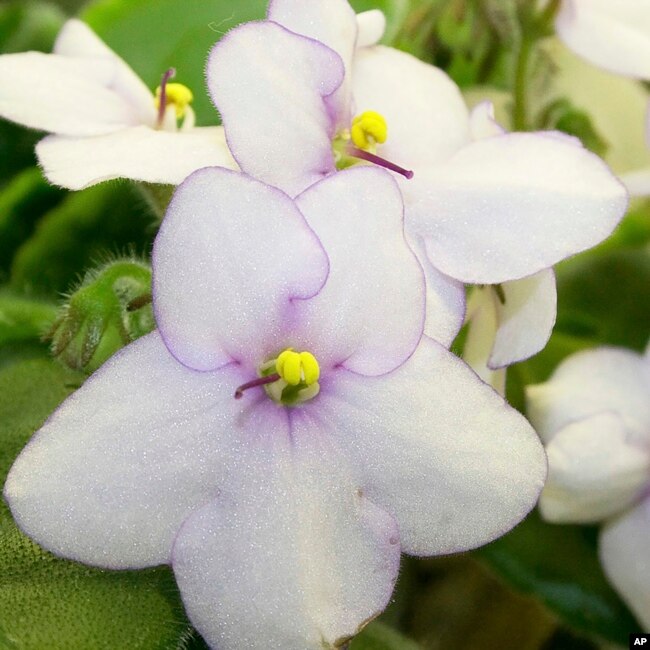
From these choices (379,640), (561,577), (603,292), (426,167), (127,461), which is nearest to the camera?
(127,461)

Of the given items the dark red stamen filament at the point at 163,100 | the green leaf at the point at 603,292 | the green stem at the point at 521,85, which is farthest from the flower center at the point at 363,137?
the green leaf at the point at 603,292

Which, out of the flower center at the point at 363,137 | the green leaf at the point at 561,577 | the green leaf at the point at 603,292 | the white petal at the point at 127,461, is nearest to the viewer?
the white petal at the point at 127,461

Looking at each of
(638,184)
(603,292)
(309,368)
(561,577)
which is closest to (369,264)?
(309,368)

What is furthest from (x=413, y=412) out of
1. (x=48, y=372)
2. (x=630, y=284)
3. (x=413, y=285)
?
(x=630, y=284)

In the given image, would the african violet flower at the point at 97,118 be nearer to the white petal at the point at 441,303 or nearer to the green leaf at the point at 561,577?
the white petal at the point at 441,303

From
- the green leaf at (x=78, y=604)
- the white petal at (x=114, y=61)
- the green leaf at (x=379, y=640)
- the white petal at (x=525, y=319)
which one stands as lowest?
the green leaf at (x=379, y=640)

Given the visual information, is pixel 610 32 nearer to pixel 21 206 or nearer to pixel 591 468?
pixel 591 468

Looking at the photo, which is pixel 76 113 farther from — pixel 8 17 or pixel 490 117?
pixel 8 17
